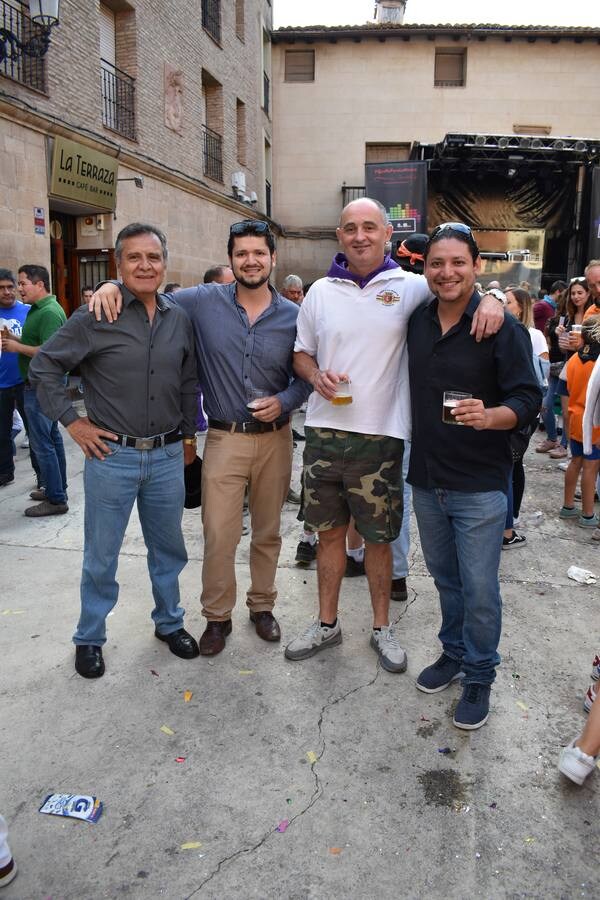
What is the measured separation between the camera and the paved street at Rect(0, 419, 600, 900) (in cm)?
197

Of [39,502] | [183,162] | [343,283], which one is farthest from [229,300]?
[183,162]

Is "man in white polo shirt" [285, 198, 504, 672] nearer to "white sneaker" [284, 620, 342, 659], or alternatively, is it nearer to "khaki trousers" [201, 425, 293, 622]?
"white sneaker" [284, 620, 342, 659]

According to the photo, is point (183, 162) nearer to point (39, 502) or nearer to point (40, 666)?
point (39, 502)

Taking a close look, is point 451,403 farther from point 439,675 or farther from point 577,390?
point 577,390

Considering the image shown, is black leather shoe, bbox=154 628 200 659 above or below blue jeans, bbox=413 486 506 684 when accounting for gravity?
below

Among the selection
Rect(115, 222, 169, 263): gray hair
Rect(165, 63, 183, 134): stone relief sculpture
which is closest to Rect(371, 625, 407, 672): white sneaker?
Rect(115, 222, 169, 263): gray hair

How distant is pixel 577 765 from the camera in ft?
7.46

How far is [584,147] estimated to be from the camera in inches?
689

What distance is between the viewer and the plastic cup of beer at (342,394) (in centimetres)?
266

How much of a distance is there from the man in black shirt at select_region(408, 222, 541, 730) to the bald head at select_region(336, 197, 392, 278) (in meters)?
0.34

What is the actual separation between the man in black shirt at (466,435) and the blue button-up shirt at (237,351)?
683mm

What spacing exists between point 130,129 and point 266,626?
36.7ft

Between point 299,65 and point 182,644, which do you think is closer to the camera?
point 182,644

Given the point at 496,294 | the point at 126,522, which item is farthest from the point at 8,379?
the point at 496,294
